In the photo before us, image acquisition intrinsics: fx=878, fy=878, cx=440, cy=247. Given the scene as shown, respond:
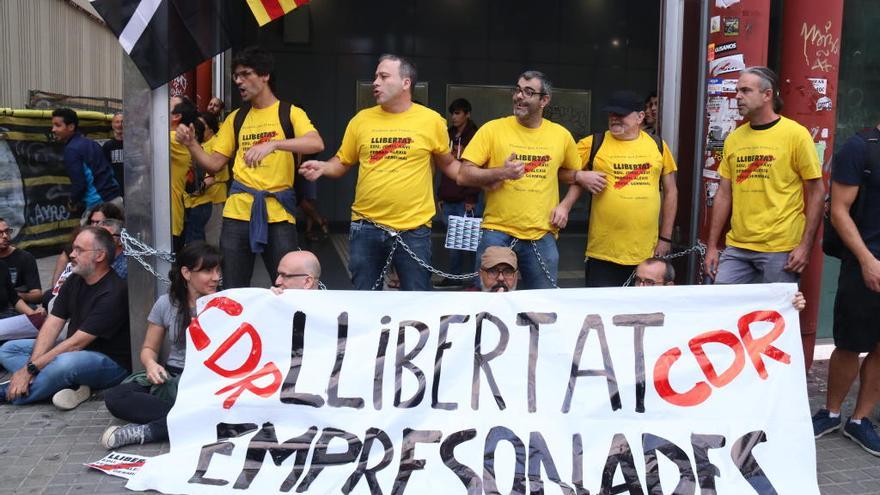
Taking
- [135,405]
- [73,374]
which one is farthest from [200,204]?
[135,405]

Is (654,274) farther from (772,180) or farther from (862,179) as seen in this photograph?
(862,179)

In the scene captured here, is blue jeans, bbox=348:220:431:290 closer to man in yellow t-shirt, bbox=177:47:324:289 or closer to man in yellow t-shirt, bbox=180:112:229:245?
man in yellow t-shirt, bbox=177:47:324:289

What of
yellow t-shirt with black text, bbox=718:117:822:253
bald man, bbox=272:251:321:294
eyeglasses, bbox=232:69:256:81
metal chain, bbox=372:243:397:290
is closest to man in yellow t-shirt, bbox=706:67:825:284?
yellow t-shirt with black text, bbox=718:117:822:253

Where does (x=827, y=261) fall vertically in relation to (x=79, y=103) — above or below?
below

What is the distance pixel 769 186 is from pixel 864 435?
147cm

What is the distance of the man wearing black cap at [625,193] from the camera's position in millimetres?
5500

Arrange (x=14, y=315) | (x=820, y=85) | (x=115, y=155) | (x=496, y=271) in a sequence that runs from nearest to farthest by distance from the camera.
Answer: (x=496, y=271), (x=820, y=85), (x=14, y=315), (x=115, y=155)

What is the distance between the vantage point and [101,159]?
31.0 feet

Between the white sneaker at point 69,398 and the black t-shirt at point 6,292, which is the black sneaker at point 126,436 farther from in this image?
the black t-shirt at point 6,292

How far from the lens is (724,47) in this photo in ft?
18.9

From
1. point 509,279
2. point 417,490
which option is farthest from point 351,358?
point 509,279

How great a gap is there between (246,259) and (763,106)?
327cm

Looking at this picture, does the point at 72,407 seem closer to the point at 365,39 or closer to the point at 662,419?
the point at 662,419

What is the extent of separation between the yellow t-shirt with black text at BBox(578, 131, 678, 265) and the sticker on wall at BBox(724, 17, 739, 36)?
915 millimetres
